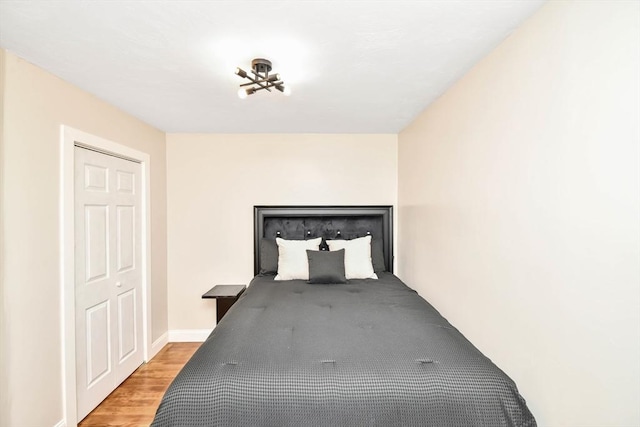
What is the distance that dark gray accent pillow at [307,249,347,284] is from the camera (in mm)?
2908

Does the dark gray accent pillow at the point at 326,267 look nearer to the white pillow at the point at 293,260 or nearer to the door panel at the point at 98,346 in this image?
the white pillow at the point at 293,260

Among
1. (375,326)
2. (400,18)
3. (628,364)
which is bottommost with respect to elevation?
(375,326)

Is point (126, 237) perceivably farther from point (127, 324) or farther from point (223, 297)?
point (223, 297)

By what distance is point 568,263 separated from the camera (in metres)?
1.21

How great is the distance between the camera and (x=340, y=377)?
1.34 m

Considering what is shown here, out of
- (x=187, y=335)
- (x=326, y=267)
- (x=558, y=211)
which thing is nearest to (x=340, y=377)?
(x=558, y=211)

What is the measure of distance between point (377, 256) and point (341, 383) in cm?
219

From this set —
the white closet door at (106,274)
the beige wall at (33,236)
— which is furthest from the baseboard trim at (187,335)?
the beige wall at (33,236)

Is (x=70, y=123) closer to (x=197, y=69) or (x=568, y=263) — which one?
(x=197, y=69)

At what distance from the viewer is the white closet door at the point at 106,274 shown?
7.41 ft

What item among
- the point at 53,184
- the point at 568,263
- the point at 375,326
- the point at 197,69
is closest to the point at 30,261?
the point at 53,184

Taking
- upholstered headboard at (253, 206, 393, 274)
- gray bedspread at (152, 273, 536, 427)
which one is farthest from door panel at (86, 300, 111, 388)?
upholstered headboard at (253, 206, 393, 274)

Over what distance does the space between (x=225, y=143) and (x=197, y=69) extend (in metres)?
1.63

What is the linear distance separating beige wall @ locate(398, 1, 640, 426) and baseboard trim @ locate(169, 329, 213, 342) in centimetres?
279
